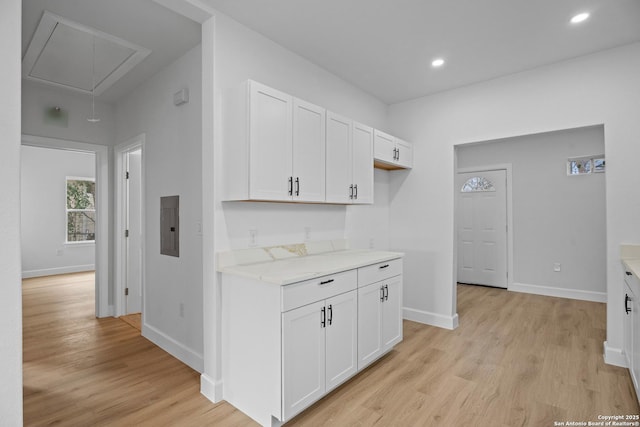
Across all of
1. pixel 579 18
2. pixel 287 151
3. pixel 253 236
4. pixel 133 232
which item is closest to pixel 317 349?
pixel 253 236

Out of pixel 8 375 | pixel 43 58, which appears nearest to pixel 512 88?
pixel 8 375

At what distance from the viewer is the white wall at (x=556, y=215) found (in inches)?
188

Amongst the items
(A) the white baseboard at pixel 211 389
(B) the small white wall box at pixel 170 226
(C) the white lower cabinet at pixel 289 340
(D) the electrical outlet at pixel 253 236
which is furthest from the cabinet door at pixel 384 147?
(A) the white baseboard at pixel 211 389

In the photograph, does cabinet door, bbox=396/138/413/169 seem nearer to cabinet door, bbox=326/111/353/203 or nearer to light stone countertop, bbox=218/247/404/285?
cabinet door, bbox=326/111/353/203

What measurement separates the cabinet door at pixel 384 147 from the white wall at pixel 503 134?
0.56 meters

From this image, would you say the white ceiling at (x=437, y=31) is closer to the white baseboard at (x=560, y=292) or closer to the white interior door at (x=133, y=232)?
the white interior door at (x=133, y=232)

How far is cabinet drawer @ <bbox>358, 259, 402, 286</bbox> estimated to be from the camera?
2.57 metres

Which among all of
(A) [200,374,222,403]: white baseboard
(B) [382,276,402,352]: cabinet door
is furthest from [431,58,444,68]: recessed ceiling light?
(A) [200,374,222,403]: white baseboard

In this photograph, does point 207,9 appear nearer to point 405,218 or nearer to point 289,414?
point 289,414

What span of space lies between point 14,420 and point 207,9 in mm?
2500

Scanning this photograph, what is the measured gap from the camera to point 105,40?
2.69m

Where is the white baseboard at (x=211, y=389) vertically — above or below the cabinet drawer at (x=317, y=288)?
below

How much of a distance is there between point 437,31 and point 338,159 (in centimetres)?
128

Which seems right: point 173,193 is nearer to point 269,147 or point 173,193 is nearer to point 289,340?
point 269,147
